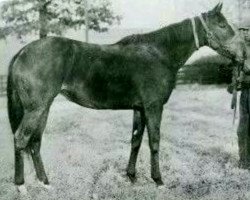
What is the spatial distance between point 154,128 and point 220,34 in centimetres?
173

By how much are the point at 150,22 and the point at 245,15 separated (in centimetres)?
649

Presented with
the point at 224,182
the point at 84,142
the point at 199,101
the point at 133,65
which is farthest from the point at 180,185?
the point at 199,101

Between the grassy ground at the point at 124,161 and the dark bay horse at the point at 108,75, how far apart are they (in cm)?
38

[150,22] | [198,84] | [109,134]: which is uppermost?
[109,134]

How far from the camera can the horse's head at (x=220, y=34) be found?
273 inches

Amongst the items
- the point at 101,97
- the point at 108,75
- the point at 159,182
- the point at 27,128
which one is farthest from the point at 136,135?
the point at 27,128

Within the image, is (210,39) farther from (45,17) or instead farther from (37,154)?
(45,17)

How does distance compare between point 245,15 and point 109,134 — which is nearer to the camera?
point 109,134

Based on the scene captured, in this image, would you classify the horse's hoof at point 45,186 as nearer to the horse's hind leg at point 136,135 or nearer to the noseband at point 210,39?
the horse's hind leg at point 136,135

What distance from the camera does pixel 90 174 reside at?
7.25 meters

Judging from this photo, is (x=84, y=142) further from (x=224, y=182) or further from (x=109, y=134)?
(x=224, y=182)

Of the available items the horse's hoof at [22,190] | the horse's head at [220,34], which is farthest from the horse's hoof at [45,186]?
the horse's head at [220,34]

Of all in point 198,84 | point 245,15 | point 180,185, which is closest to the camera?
point 180,185

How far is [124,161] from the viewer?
8.20 meters
